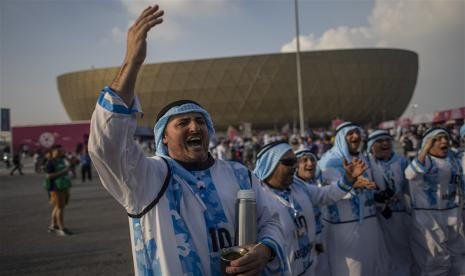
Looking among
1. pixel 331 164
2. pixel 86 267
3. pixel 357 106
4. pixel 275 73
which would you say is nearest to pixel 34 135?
pixel 86 267

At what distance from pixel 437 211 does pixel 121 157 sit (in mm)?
4578

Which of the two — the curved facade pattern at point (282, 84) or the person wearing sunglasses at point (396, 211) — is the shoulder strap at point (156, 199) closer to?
the person wearing sunglasses at point (396, 211)

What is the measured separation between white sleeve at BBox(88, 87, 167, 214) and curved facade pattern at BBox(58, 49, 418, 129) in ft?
202

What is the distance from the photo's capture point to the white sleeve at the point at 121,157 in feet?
5.09

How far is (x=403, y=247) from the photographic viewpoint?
541cm

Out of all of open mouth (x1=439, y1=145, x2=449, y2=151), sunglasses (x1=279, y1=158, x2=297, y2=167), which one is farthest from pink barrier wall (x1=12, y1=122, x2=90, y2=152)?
sunglasses (x1=279, y1=158, x2=297, y2=167)

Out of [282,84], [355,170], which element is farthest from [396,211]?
[282,84]

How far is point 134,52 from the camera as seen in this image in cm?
162

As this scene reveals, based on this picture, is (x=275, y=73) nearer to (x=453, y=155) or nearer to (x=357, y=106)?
(x=357, y=106)

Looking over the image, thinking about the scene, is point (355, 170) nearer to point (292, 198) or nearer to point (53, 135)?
point (292, 198)

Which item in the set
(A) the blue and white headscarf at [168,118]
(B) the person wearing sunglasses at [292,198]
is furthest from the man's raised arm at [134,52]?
(B) the person wearing sunglasses at [292,198]

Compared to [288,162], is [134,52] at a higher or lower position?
higher

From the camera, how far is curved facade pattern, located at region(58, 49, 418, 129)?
2473 inches

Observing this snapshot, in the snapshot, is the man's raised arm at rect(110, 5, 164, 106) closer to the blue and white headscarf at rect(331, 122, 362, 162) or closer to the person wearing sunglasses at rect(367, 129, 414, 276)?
the blue and white headscarf at rect(331, 122, 362, 162)
